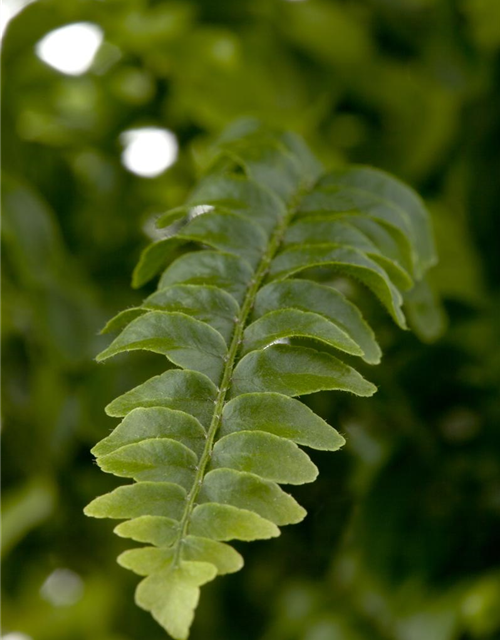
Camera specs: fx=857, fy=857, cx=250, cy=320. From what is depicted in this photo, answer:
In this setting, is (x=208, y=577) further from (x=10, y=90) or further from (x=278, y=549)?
(x=10, y=90)

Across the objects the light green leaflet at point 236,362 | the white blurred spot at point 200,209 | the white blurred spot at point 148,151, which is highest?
the white blurred spot at point 148,151

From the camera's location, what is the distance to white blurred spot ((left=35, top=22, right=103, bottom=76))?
105cm

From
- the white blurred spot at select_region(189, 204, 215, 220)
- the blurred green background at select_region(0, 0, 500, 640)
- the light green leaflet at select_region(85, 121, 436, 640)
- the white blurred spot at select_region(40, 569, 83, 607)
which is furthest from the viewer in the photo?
the white blurred spot at select_region(40, 569, 83, 607)

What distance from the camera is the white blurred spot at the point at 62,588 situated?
117 cm

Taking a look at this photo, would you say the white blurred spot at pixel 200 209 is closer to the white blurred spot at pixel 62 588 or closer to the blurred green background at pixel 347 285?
the blurred green background at pixel 347 285

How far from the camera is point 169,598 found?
15.2 inches

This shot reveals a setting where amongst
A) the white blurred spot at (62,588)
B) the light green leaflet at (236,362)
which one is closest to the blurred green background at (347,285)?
the white blurred spot at (62,588)

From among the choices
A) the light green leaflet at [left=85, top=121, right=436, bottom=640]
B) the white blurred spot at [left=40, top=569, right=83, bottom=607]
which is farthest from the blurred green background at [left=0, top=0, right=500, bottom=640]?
the light green leaflet at [left=85, top=121, right=436, bottom=640]

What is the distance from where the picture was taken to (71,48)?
1.11m

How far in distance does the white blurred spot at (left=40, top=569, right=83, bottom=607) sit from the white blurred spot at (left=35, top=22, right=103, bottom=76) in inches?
26.7

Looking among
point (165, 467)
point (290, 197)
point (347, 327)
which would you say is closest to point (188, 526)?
point (165, 467)

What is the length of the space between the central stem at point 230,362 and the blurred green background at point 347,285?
0.23m

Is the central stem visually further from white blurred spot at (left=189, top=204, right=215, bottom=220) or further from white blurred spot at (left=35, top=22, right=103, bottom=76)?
white blurred spot at (left=35, top=22, right=103, bottom=76)

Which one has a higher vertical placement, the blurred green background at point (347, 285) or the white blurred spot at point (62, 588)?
the blurred green background at point (347, 285)
